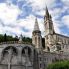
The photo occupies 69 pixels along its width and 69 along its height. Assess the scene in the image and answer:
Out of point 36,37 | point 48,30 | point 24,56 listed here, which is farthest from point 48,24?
point 24,56

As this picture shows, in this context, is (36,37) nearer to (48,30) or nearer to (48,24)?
(48,30)

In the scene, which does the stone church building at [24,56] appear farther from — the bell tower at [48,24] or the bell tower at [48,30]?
the bell tower at [48,24]

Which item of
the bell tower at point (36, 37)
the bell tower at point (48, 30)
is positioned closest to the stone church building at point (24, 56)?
the bell tower at point (36, 37)

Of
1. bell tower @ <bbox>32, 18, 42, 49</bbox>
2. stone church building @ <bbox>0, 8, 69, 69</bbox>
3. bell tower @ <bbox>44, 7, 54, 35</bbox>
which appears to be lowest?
stone church building @ <bbox>0, 8, 69, 69</bbox>

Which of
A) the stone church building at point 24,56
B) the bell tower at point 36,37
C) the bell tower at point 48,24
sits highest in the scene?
the bell tower at point 48,24

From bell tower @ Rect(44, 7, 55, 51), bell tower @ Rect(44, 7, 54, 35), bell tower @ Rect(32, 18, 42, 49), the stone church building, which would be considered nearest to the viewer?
the stone church building

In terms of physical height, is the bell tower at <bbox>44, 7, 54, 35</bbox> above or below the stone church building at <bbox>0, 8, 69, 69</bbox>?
above

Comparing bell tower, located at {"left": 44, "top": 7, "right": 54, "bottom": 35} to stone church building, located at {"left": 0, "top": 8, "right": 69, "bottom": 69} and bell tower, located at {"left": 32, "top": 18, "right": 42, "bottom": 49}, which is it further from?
stone church building, located at {"left": 0, "top": 8, "right": 69, "bottom": 69}

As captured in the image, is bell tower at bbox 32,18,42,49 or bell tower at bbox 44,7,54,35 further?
bell tower at bbox 44,7,54,35

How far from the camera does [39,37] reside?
90.3 metres

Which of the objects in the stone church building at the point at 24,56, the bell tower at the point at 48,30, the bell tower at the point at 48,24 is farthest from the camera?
the bell tower at the point at 48,24

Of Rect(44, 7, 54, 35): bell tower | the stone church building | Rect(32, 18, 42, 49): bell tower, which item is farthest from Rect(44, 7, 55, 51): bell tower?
the stone church building

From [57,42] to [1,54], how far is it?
39.4m

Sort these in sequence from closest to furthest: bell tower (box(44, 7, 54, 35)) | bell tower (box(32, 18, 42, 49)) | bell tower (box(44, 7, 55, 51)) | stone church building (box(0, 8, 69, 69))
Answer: stone church building (box(0, 8, 69, 69)), bell tower (box(32, 18, 42, 49)), bell tower (box(44, 7, 55, 51)), bell tower (box(44, 7, 54, 35))
